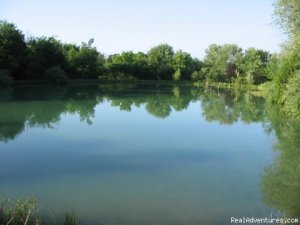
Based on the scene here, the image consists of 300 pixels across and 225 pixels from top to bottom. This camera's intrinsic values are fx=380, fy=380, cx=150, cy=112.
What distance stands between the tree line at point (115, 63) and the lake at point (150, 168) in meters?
23.3

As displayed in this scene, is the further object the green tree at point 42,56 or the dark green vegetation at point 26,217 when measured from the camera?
the green tree at point 42,56

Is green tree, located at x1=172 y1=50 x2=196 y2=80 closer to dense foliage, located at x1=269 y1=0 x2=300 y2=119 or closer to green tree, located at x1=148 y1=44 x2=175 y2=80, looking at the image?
green tree, located at x1=148 y1=44 x2=175 y2=80

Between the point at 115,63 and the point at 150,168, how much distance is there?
183 ft

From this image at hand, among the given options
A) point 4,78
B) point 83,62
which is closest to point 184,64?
point 83,62

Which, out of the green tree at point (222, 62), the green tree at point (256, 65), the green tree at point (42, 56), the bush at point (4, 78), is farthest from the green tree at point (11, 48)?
the green tree at point (222, 62)

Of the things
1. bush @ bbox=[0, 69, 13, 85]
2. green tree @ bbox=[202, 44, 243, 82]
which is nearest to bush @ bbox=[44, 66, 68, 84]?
bush @ bbox=[0, 69, 13, 85]

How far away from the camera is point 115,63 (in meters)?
65.1

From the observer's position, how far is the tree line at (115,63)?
1708 inches

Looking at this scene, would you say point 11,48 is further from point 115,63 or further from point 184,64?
point 184,64

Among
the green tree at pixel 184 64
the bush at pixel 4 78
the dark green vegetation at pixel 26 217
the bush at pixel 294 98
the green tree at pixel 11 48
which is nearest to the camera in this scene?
the dark green vegetation at pixel 26 217

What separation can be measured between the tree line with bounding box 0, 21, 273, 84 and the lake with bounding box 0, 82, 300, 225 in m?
23.3

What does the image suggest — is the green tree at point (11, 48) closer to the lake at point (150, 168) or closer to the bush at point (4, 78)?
the bush at point (4, 78)

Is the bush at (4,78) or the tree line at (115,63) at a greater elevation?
the tree line at (115,63)

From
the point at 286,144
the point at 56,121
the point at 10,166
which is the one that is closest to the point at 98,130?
the point at 56,121
